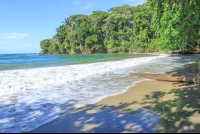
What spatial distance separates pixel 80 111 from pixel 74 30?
7895 cm

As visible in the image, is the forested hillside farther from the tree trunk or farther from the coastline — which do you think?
the coastline

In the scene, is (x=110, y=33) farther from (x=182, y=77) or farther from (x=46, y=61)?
(x=182, y=77)

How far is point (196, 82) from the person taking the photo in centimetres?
611

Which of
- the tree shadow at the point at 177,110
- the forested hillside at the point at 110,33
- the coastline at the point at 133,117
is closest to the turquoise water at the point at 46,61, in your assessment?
the coastline at the point at 133,117

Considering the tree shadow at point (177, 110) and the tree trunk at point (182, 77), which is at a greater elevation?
the tree trunk at point (182, 77)

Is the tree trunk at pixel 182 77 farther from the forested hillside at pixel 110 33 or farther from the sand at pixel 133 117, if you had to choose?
the forested hillside at pixel 110 33

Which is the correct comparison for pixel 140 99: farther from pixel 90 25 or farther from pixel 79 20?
pixel 79 20

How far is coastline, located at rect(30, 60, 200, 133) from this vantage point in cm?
266

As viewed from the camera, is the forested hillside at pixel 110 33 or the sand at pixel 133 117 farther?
the forested hillside at pixel 110 33

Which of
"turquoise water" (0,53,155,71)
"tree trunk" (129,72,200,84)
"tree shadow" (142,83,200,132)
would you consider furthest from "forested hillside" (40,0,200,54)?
"tree shadow" (142,83,200,132)

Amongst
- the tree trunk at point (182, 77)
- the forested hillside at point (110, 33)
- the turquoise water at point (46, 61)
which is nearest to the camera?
the tree trunk at point (182, 77)

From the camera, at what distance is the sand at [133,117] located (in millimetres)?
2646

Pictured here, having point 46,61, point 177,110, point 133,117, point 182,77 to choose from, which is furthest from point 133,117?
point 46,61

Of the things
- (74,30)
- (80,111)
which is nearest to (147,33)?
(74,30)
